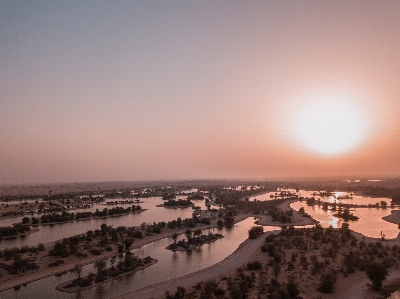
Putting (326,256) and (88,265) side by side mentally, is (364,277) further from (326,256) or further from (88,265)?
(88,265)

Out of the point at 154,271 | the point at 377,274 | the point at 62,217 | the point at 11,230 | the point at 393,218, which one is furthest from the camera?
the point at 62,217

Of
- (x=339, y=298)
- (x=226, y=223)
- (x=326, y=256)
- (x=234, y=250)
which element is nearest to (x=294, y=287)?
(x=339, y=298)

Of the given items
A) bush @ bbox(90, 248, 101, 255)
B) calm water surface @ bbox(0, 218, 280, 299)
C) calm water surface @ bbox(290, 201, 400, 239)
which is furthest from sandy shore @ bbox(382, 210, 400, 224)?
bush @ bbox(90, 248, 101, 255)

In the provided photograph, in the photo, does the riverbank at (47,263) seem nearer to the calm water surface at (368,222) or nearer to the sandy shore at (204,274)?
the sandy shore at (204,274)

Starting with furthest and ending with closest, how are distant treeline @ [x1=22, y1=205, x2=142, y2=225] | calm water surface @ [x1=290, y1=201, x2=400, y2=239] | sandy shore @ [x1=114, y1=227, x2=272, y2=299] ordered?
distant treeline @ [x1=22, y1=205, x2=142, y2=225] < calm water surface @ [x1=290, y1=201, x2=400, y2=239] < sandy shore @ [x1=114, y1=227, x2=272, y2=299]

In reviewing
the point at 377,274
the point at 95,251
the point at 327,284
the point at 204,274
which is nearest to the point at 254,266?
the point at 204,274

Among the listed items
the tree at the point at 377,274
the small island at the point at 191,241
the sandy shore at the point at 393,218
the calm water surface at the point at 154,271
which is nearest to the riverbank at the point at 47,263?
the calm water surface at the point at 154,271

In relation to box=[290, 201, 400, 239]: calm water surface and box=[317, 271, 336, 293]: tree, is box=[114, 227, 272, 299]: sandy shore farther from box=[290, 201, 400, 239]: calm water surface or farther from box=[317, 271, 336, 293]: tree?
box=[290, 201, 400, 239]: calm water surface

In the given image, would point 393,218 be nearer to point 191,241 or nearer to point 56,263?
point 191,241

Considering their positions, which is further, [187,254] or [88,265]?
[187,254]

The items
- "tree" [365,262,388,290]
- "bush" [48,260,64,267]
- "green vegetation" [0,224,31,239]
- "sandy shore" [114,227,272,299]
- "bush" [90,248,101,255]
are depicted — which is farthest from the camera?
"green vegetation" [0,224,31,239]

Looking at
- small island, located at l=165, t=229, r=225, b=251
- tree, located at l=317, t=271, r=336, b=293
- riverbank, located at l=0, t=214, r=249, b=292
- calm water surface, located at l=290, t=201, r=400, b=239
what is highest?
tree, located at l=317, t=271, r=336, b=293
